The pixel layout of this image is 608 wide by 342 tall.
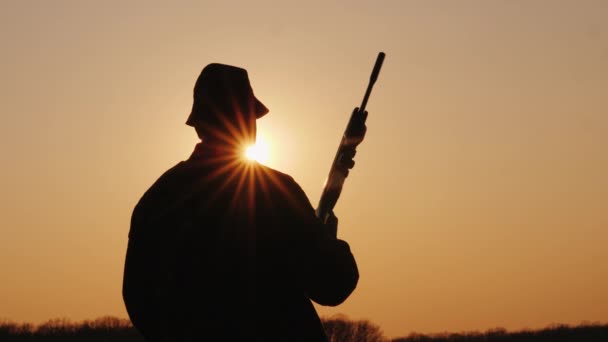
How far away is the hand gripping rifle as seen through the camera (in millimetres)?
8438

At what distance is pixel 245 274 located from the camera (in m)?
6.43

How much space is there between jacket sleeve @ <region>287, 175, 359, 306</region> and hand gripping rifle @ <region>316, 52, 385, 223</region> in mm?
1749

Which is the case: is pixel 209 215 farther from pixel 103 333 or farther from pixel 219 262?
pixel 103 333

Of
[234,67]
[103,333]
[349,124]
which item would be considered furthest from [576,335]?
[234,67]

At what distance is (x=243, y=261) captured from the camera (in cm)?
644

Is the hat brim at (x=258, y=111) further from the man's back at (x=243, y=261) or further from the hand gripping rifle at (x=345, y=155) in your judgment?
the hand gripping rifle at (x=345, y=155)

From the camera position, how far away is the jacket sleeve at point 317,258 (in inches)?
249

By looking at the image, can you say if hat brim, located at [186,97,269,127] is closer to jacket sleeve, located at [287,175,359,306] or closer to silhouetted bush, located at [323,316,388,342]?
jacket sleeve, located at [287,175,359,306]

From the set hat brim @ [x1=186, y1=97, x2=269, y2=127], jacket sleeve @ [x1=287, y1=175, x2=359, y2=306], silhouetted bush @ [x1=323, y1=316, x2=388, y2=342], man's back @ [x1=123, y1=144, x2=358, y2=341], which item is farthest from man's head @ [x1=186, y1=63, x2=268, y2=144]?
silhouetted bush @ [x1=323, y1=316, x2=388, y2=342]

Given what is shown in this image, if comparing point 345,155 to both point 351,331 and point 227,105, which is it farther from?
point 351,331

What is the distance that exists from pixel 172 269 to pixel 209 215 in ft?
1.16

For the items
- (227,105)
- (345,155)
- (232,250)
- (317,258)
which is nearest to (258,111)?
(227,105)

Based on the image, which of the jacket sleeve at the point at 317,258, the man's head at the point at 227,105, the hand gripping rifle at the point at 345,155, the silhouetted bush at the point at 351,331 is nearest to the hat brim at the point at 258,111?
the man's head at the point at 227,105

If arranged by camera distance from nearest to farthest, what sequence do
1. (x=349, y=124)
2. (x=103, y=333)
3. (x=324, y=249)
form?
1. (x=324, y=249)
2. (x=349, y=124)
3. (x=103, y=333)
